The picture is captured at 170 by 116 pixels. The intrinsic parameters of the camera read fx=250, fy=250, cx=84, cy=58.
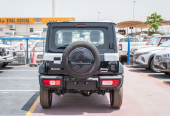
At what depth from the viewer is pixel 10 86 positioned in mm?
8523

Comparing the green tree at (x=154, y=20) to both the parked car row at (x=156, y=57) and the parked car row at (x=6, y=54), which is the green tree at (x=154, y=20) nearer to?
the parked car row at (x=156, y=57)

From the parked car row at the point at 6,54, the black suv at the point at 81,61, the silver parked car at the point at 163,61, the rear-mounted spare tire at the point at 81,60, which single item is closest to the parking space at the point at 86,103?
the black suv at the point at 81,61

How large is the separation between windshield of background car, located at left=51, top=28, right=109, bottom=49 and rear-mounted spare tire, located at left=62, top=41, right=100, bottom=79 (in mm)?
575

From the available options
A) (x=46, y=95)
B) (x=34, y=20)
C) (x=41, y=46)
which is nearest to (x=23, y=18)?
(x=34, y=20)

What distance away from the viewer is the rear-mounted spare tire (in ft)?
15.8

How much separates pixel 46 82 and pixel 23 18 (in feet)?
154

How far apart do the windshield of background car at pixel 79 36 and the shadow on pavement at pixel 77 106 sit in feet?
4.62

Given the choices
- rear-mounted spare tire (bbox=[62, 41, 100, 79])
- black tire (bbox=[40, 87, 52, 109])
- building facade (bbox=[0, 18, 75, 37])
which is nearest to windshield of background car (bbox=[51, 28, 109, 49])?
rear-mounted spare tire (bbox=[62, 41, 100, 79])

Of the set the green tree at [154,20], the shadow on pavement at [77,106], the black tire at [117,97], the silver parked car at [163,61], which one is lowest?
the shadow on pavement at [77,106]

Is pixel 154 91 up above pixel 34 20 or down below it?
below

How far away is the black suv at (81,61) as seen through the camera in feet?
15.9

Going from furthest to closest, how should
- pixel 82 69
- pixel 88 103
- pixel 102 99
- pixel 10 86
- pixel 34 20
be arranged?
1. pixel 34 20
2. pixel 10 86
3. pixel 102 99
4. pixel 88 103
5. pixel 82 69

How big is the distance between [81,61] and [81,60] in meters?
0.02

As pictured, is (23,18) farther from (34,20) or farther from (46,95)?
(46,95)
